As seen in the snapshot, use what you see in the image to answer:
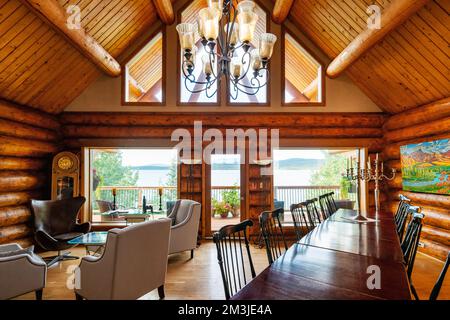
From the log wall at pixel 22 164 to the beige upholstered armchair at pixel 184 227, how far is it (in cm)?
253

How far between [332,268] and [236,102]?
4473 millimetres

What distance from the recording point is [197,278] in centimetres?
366

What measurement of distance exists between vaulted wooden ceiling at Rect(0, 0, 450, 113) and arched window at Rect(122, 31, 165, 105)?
32 cm

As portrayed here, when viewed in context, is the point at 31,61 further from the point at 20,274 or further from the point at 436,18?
the point at 436,18

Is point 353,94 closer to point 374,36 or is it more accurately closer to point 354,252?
point 374,36

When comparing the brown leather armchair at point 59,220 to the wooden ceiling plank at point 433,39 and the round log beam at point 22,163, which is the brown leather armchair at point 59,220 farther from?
the wooden ceiling plank at point 433,39

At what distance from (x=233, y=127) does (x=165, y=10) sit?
8.71ft

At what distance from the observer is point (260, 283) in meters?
1.54

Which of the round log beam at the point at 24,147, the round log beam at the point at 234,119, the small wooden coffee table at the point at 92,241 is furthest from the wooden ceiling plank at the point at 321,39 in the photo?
the round log beam at the point at 24,147

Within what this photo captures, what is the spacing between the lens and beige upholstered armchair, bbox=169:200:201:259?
4.30 m

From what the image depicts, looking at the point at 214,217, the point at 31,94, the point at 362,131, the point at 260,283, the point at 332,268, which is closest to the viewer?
the point at 260,283

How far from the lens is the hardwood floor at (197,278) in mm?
3178

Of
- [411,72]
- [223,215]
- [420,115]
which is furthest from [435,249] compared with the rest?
[223,215]

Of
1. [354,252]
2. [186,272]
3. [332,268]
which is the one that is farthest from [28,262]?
[354,252]
